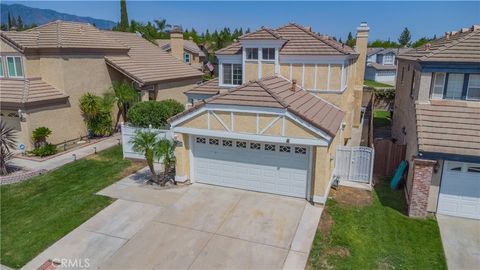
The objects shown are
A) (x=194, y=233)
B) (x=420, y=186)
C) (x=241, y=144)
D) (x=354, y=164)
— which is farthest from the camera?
(x=354, y=164)

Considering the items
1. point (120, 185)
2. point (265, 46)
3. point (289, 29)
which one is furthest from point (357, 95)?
point (120, 185)

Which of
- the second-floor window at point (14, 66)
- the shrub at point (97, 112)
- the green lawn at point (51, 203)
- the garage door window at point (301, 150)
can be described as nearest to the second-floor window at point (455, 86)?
the garage door window at point (301, 150)

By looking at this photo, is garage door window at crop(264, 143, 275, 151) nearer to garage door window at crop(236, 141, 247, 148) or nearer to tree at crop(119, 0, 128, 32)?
garage door window at crop(236, 141, 247, 148)

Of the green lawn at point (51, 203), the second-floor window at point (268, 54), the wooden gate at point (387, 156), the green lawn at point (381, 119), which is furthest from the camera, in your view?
the green lawn at point (381, 119)

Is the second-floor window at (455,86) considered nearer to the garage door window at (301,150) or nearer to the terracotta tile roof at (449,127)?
the terracotta tile roof at (449,127)

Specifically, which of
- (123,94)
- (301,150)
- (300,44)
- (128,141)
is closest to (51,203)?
(128,141)

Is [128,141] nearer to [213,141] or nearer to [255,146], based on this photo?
[213,141]

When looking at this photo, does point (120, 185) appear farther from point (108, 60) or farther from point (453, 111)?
point (453, 111)
